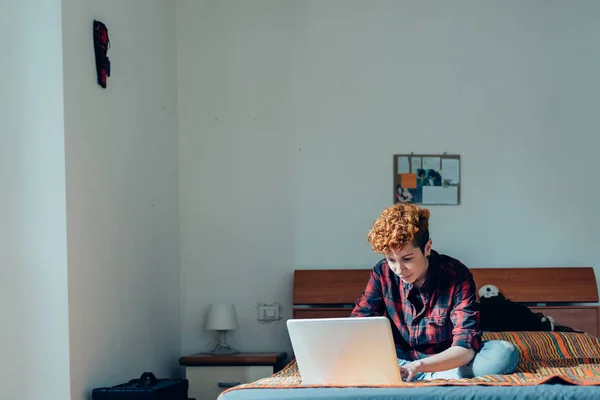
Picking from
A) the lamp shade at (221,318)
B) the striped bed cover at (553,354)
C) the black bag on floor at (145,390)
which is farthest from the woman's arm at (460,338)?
the lamp shade at (221,318)

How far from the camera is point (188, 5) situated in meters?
4.66

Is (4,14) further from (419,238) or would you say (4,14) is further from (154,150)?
(419,238)

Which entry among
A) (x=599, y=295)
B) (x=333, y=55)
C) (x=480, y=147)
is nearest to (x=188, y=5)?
(x=333, y=55)

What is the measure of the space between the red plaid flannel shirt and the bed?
0.27 m

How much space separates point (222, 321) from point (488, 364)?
6.77 ft

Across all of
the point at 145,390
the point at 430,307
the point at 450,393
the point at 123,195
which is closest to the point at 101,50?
the point at 123,195

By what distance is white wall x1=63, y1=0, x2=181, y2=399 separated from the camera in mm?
3215

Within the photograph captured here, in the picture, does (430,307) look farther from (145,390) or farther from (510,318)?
(510,318)

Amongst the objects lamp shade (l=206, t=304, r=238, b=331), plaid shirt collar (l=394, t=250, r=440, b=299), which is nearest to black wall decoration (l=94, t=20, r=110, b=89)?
lamp shade (l=206, t=304, r=238, b=331)

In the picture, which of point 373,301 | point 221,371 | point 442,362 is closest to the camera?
point 442,362

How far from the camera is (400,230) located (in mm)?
2590

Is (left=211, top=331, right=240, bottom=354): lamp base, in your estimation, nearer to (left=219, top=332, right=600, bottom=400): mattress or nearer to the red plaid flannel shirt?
the red plaid flannel shirt

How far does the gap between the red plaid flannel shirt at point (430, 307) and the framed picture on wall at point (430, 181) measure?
1.65 metres

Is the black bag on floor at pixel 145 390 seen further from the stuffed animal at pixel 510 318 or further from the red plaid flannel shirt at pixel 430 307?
the stuffed animal at pixel 510 318
